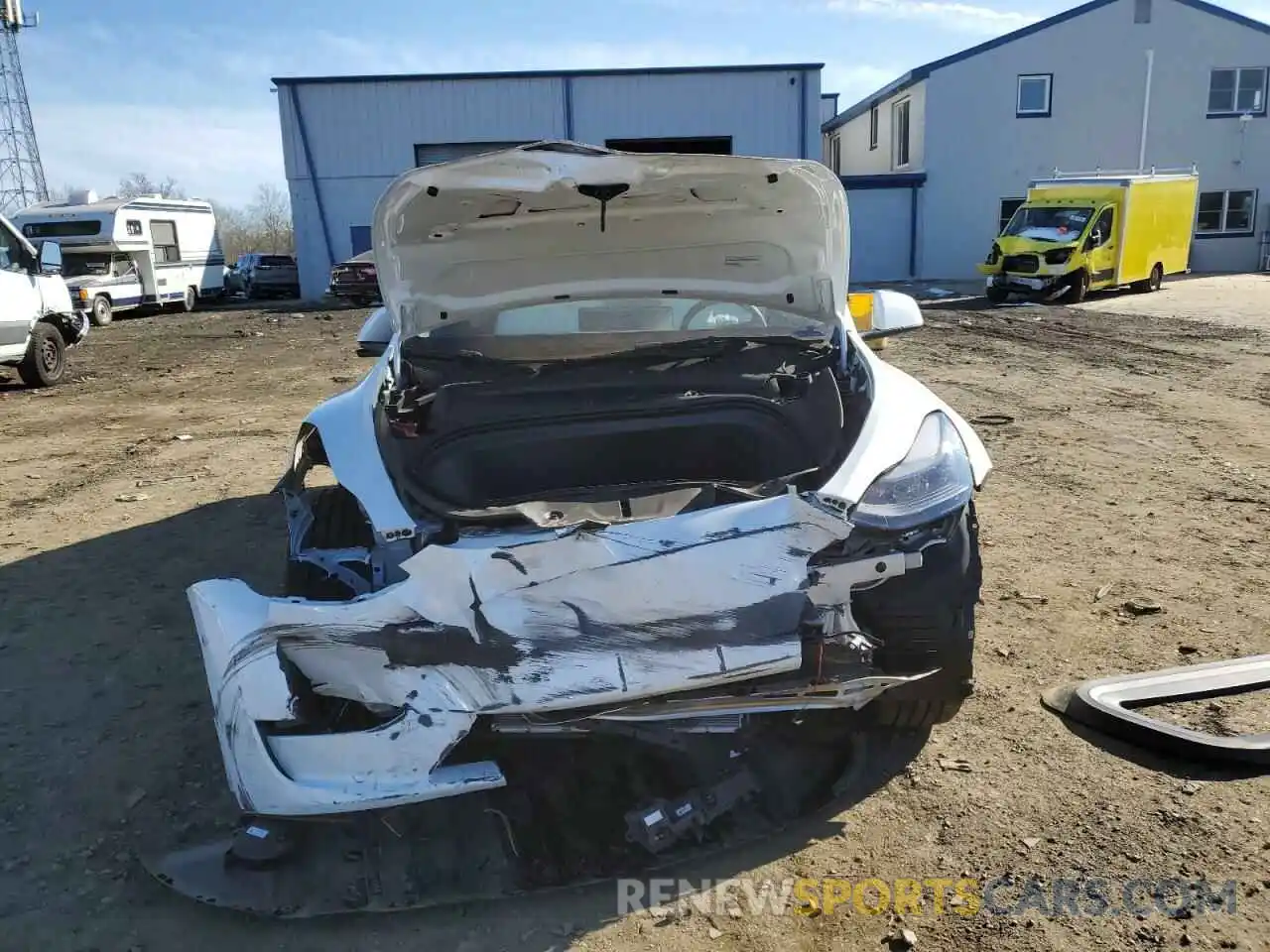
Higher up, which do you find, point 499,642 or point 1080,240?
point 1080,240

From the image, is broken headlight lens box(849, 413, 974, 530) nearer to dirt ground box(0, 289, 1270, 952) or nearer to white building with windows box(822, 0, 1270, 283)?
dirt ground box(0, 289, 1270, 952)

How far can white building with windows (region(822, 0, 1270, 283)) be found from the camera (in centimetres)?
2727

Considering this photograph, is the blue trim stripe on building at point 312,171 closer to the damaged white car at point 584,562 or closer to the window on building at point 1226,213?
the window on building at point 1226,213

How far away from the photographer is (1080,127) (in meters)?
27.8

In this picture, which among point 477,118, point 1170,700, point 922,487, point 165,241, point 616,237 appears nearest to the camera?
point 922,487

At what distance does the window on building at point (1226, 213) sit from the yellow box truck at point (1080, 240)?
9124mm

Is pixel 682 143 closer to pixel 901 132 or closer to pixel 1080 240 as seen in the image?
pixel 901 132

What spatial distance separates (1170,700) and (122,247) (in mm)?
23058

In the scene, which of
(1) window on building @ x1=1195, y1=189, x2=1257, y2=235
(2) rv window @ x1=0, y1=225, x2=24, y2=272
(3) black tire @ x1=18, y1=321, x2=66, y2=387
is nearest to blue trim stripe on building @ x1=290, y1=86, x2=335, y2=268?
(3) black tire @ x1=18, y1=321, x2=66, y2=387

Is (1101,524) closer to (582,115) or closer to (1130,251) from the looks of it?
(1130,251)

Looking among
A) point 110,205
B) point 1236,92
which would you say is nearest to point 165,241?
point 110,205

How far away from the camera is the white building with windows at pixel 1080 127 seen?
2727cm

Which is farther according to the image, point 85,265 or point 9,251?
point 85,265

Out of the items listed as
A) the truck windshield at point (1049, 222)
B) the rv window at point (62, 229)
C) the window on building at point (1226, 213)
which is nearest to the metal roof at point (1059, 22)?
the window on building at point (1226, 213)
